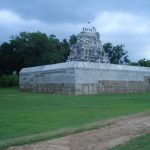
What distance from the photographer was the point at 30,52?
52062 millimetres

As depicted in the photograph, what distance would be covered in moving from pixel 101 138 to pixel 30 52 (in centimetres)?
4266

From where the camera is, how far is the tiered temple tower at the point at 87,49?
96.4 feet

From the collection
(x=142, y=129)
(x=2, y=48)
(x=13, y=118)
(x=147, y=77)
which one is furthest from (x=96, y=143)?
(x=2, y=48)

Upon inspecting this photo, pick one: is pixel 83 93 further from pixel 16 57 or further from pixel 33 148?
pixel 16 57

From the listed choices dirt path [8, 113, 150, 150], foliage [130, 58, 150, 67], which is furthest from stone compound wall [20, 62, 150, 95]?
foliage [130, 58, 150, 67]

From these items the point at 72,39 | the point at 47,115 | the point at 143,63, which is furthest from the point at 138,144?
the point at 72,39

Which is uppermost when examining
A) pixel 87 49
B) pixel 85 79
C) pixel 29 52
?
pixel 29 52

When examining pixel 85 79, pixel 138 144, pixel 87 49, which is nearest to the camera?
pixel 138 144

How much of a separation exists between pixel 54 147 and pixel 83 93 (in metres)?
15.0

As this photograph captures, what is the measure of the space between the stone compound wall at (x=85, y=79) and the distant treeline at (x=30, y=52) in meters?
20.6

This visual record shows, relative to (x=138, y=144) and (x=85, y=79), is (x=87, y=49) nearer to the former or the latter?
(x=85, y=79)

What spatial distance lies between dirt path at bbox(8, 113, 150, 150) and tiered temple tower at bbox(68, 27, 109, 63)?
16.7m

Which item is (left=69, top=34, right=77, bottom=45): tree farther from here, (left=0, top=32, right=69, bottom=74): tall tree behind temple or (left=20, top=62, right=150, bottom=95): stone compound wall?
(left=20, top=62, right=150, bottom=95): stone compound wall

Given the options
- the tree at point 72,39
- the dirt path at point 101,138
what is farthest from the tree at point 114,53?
the dirt path at point 101,138
